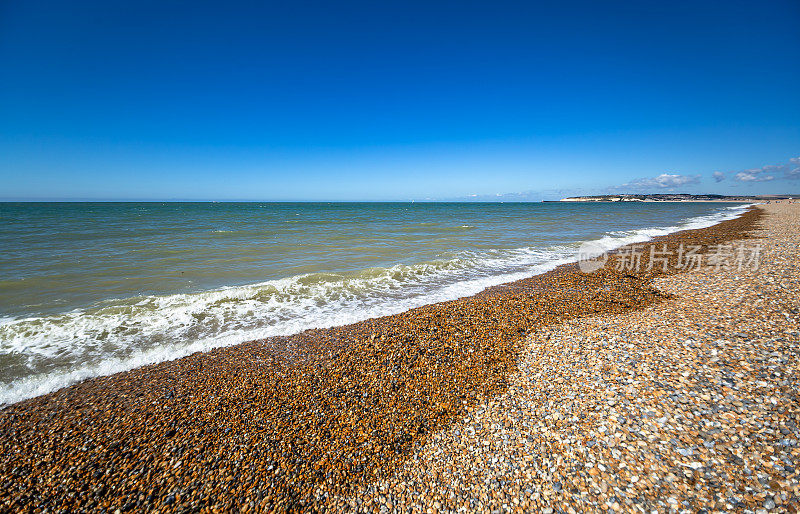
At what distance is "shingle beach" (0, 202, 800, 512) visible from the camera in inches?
126

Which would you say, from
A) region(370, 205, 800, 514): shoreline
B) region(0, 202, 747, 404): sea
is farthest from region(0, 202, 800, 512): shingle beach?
region(0, 202, 747, 404): sea

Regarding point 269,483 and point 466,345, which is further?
point 466,345

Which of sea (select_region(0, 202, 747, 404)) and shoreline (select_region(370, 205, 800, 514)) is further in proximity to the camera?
sea (select_region(0, 202, 747, 404))

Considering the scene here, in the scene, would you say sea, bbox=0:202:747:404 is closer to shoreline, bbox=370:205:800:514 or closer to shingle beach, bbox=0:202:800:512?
shingle beach, bbox=0:202:800:512

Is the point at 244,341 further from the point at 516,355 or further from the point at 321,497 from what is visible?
the point at 516,355

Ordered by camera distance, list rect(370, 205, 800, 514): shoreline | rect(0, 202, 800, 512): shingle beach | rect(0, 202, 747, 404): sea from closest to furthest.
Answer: rect(370, 205, 800, 514): shoreline < rect(0, 202, 800, 512): shingle beach < rect(0, 202, 747, 404): sea

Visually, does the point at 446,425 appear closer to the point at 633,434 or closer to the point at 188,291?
the point at 633,434

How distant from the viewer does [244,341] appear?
7.21m

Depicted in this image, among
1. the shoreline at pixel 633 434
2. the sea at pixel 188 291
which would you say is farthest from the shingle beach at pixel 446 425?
the sea at pixel 188 291

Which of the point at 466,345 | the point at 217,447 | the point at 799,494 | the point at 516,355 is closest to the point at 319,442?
the point at 217,447

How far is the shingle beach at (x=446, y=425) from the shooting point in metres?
3.20

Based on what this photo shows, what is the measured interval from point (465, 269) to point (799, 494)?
11577 millimetres

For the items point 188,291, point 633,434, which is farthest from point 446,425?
point 188,291

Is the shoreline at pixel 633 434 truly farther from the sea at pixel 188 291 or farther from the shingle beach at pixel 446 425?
the sea at pixel 188 291
